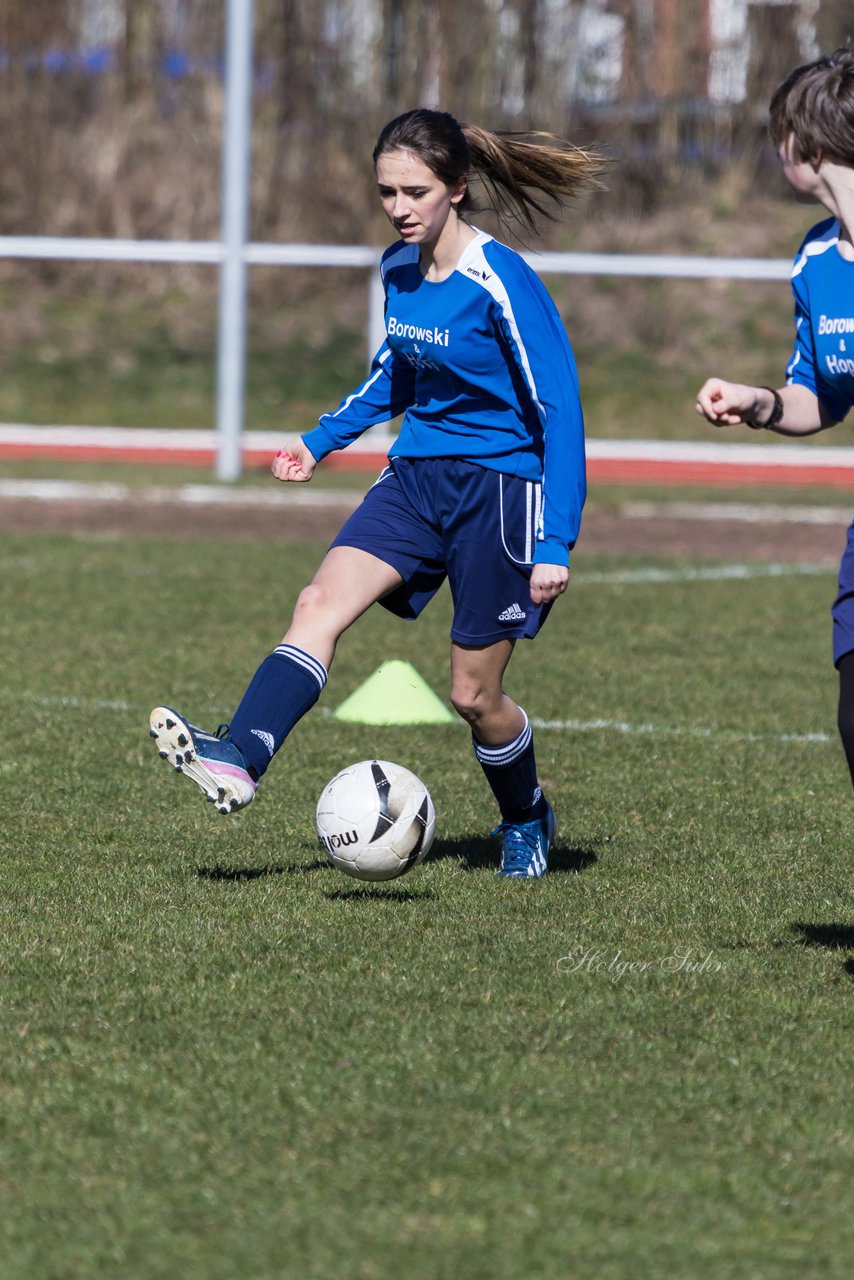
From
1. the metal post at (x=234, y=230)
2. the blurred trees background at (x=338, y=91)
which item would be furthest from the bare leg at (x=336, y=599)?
the blurred trees background at (x=338, y=91)

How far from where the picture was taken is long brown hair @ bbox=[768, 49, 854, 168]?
385 centimetres

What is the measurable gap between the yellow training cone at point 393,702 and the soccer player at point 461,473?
178cm

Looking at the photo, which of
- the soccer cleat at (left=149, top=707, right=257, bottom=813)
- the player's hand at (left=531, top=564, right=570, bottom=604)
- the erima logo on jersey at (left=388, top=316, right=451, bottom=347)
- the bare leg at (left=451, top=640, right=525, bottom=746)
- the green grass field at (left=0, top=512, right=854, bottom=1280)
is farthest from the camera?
the bare leg at (left=451, top=640, right=525, bottom=746)

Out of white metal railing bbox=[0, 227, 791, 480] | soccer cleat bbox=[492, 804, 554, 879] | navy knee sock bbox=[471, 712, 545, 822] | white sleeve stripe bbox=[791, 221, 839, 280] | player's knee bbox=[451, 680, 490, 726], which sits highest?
white sleeve stripe bbox=[791, 221, 839, 280]

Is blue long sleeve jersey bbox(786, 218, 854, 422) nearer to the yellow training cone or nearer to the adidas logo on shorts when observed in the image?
the adidas logo on shorts

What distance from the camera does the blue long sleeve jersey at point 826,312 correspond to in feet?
13.4

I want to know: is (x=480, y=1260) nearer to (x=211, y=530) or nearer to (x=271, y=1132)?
(x=271, y=1132)

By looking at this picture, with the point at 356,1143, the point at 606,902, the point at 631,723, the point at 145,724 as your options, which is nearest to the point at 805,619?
the point at 631,723

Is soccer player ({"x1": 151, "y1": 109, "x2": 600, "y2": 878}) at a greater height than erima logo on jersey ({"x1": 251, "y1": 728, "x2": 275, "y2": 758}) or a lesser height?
greater

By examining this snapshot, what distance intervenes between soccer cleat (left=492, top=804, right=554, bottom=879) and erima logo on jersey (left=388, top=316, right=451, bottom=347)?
1.25 meters

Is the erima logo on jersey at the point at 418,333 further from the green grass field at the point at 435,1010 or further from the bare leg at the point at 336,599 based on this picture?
the green grass field at the point at 435,1010

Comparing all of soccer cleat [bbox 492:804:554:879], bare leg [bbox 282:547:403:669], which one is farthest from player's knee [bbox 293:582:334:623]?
soccer cleat [bbox 492:804:554:879]

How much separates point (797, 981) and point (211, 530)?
8588mm

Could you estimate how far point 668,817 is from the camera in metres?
5.57
